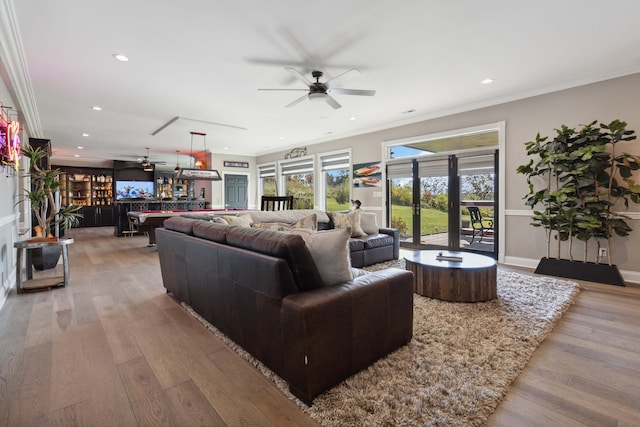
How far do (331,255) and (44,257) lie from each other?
4.91m

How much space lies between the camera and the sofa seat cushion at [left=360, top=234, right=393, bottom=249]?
441cm

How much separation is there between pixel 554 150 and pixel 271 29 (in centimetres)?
385

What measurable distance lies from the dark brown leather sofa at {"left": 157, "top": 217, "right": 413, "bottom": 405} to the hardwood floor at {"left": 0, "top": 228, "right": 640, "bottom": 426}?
21cm

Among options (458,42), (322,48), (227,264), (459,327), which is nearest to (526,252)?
(459,327)

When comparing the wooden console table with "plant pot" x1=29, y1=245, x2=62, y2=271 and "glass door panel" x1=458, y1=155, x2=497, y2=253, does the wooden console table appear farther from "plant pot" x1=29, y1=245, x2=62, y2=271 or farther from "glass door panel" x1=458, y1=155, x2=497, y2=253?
"glass door panel" x1=458, y1=155, x2=497, y2=253

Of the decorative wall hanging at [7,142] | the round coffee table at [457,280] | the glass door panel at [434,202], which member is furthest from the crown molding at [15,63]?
the glass door panel at [434,202]

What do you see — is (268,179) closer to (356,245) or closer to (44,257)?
(44,257)

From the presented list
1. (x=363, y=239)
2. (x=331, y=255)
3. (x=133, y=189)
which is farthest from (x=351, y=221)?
(x=133, y=189)

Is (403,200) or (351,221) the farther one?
(403,200)

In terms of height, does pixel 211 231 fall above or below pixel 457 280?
above

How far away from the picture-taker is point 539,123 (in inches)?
173

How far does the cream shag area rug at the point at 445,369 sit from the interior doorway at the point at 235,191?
7501 millimetres

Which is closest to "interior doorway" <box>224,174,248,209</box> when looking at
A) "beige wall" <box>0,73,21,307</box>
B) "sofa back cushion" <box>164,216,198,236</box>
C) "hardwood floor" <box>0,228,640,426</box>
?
"beige wall" <box>0,73,21,307</box>

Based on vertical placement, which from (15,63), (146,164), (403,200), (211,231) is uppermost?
(15,63)
